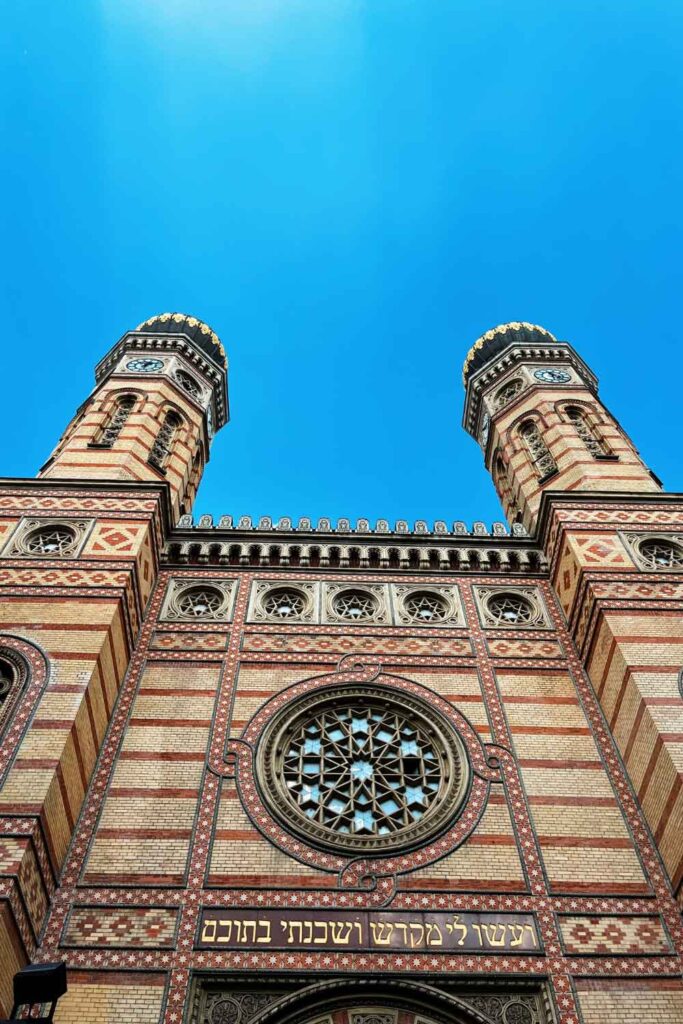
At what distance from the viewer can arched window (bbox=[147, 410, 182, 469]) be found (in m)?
14.9

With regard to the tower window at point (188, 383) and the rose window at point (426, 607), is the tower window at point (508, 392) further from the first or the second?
the rose window at point (426, 607)

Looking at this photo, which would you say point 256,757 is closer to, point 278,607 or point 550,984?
point 278,607

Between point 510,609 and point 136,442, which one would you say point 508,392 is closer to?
point 510,609

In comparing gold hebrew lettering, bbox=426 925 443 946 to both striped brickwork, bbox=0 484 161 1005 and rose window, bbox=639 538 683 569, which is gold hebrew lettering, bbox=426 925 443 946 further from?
rose window, bbox=639 538 683 569

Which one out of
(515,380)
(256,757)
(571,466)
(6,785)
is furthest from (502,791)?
(515,380)

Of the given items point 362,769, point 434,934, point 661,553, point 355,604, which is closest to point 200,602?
point 355,604

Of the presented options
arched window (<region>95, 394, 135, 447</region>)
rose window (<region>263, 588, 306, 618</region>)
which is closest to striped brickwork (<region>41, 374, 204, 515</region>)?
arched window (<region>95, 394, 135, 447</region>)

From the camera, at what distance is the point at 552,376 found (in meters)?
17.5

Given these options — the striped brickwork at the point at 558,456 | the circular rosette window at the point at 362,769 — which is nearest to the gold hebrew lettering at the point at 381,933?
the circular rosette window at the point at 362,769

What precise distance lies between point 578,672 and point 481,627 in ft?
4.59

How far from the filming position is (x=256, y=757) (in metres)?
9.27

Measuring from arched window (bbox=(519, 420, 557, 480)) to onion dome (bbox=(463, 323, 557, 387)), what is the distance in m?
3.00

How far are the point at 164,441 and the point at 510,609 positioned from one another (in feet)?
24.0

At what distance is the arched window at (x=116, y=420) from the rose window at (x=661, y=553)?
886 cm
